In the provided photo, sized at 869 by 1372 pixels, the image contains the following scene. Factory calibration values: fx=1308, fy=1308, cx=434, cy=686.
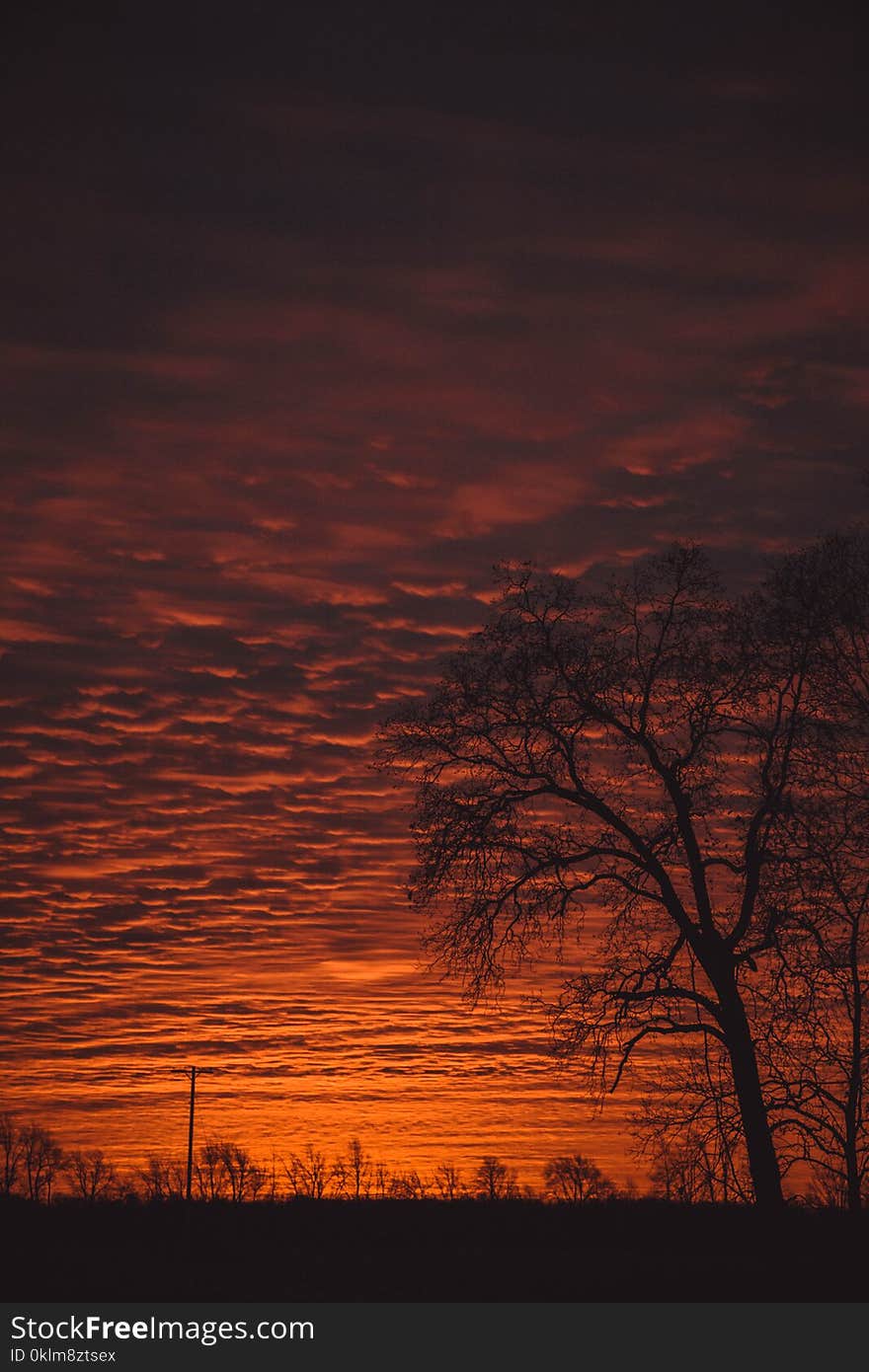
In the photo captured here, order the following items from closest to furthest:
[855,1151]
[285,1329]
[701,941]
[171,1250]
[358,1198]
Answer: [285,1329], [171,1250], [701,941], [855,1151], [358,1198]

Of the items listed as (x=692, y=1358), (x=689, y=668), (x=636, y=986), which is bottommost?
(x=692, y=1358)

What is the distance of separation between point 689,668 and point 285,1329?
12364 mm

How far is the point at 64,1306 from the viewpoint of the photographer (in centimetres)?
1489

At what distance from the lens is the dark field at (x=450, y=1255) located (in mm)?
15273

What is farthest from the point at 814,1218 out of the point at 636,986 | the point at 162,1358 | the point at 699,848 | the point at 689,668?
the point at 162,1358

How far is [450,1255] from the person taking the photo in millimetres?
18094

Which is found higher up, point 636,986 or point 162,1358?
point 636,986

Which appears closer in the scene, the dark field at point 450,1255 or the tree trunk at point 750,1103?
the dark field at point 450,1255

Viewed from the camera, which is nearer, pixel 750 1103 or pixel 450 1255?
pixel 450 1255

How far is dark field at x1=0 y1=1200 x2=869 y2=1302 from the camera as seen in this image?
601 inches

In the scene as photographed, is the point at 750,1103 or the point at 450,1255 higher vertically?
the point at 750,1103

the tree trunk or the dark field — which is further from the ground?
the tree trunk

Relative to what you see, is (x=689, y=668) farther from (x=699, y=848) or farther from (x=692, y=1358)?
(x=692, y=1358)

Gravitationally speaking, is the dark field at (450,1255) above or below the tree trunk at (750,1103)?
below
